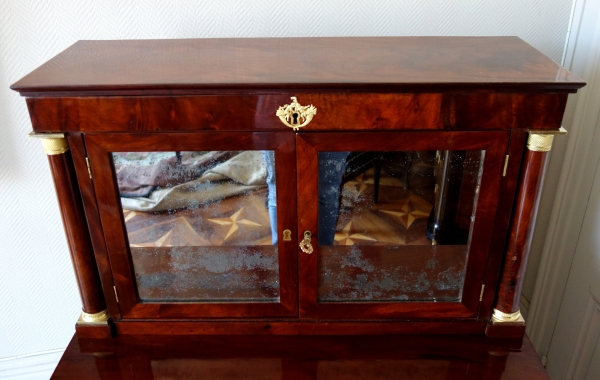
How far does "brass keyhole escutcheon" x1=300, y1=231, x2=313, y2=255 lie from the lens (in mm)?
700

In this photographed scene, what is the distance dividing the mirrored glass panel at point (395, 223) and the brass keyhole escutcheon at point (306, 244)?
0.02 metres

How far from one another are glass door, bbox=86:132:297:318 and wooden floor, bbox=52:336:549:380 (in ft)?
0.17

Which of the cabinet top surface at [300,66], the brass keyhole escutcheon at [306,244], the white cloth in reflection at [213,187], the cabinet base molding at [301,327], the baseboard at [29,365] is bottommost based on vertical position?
the baseboard at [29,365]

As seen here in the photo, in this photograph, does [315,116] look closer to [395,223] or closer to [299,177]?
[299,177]

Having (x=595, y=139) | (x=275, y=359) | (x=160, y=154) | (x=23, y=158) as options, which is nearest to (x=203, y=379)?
(x=275, y=359)

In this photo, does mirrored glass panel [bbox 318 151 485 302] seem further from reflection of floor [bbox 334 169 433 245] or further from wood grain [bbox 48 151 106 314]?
wood grain [bbox 48 151 106 314]

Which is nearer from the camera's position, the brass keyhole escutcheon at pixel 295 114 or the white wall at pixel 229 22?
the brass keyhole escutcheon at pixel 295 114

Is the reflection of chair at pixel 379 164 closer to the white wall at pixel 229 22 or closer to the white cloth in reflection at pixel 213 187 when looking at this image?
the white cloth in reflection at pixel 213 187

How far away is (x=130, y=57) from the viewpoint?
702 millimetres

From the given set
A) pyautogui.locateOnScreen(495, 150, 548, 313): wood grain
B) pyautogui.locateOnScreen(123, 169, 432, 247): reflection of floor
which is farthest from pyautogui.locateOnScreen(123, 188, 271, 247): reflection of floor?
pyautogui.locateOnScreen(495, 150, 548, 313): wood grain

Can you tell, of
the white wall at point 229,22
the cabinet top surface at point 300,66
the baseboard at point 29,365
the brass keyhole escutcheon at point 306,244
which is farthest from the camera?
the baseboard at point 29,365

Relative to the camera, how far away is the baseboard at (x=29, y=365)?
3.81 feet

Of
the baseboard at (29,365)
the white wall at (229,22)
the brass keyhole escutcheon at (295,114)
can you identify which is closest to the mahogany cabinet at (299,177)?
the brass keyhole escutcheon at (295,114)

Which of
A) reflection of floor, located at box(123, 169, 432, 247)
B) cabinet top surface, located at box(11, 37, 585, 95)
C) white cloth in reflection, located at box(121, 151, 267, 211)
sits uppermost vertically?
cabinet top surface, located at box(11, 37, 585, 95)
